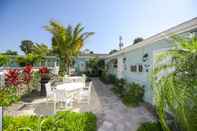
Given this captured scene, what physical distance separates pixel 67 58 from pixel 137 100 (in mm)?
10920

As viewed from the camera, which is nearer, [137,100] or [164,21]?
[137,100]

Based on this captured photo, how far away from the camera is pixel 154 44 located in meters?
8.39

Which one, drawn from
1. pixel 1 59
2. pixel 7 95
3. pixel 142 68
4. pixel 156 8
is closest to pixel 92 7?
pixel 156 8

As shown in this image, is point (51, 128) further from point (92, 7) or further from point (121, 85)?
point (92, 7)

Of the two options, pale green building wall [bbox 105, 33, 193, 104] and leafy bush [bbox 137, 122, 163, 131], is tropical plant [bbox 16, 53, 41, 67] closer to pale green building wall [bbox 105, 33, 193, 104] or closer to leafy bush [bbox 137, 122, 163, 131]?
pale green building wall [bbox 105, 33, 193, 104]

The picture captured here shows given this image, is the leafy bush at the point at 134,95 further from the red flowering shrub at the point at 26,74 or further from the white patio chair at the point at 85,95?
the red flowering shrub at the point at 26,74

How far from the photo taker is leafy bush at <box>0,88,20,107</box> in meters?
8.00

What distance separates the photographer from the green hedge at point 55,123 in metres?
5.16

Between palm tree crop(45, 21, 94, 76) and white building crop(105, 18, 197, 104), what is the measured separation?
4.80m

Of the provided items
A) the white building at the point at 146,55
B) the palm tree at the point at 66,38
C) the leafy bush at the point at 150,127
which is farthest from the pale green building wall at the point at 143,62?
the palm tree at the point at 66,38

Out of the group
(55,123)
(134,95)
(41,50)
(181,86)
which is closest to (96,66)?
(41,50)

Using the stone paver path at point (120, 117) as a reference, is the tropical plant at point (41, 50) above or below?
above

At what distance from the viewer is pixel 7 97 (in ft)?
28.2

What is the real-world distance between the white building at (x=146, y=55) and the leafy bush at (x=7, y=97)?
6.61 metres
